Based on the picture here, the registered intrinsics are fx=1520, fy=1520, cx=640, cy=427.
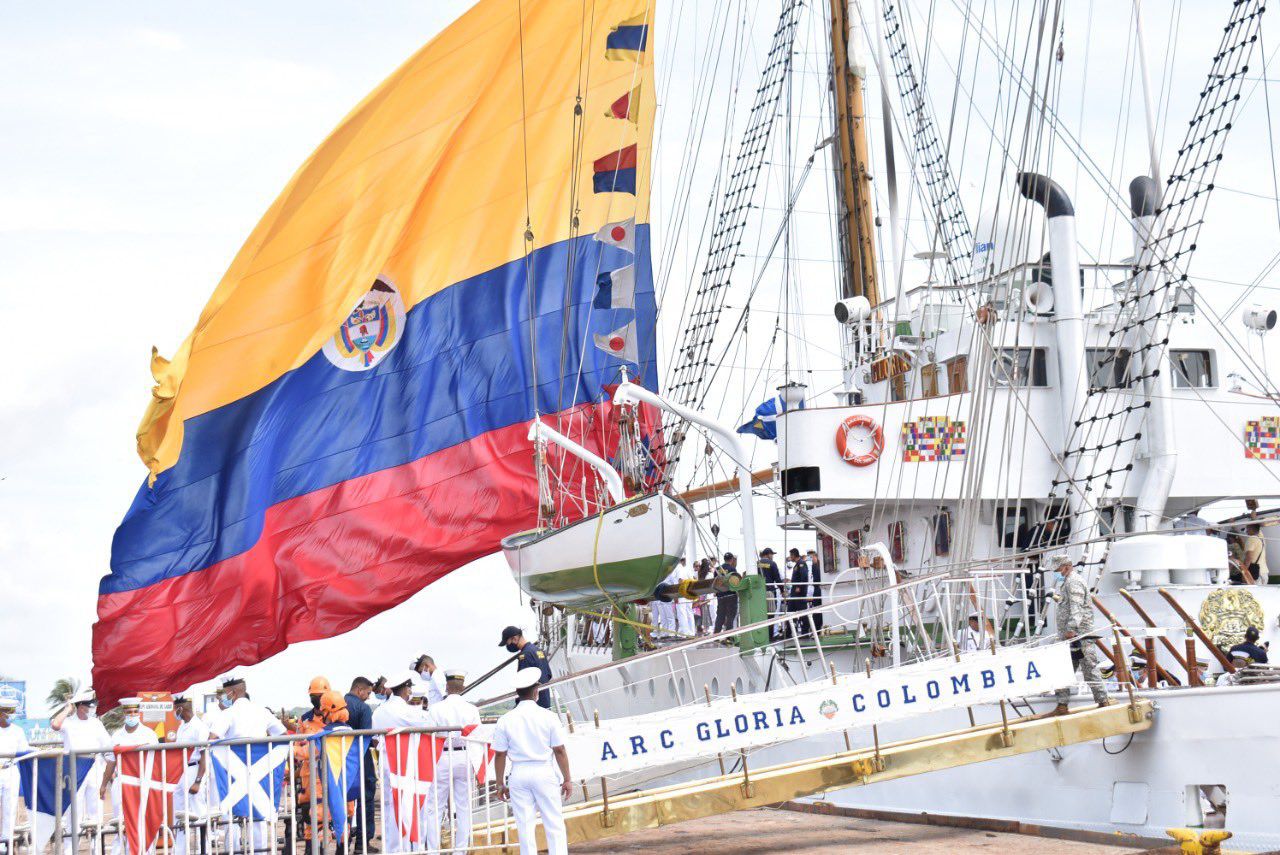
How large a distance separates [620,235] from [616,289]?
825 mm

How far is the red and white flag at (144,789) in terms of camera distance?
32.7ft

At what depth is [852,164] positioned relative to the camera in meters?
26.2

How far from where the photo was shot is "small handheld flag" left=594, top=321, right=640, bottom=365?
20.9 meters

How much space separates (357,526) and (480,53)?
22.5ft

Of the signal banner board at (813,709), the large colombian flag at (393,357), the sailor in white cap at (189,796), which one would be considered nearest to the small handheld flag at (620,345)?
the large colombian flag at (393,357)

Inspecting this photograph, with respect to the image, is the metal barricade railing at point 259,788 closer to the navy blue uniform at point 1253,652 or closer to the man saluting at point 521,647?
the man saluting at point 521,647

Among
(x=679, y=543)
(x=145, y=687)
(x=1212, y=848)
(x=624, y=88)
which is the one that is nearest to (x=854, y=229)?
(x=624, y=88)

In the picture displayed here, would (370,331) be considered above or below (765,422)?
above

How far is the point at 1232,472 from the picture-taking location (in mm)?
18953

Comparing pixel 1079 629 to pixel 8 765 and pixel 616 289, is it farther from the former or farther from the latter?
pixel 616 289

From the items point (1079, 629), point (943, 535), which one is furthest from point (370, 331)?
point (1079, 629)

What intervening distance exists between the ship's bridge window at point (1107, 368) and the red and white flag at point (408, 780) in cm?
1123

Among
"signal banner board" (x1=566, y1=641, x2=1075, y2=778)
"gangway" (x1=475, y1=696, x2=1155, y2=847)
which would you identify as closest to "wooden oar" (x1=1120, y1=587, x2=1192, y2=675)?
"gangway" (x1=475, y1=696, x2=1155, y2=847)

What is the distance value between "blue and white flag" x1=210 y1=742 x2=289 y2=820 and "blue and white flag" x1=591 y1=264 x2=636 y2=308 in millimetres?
11796
